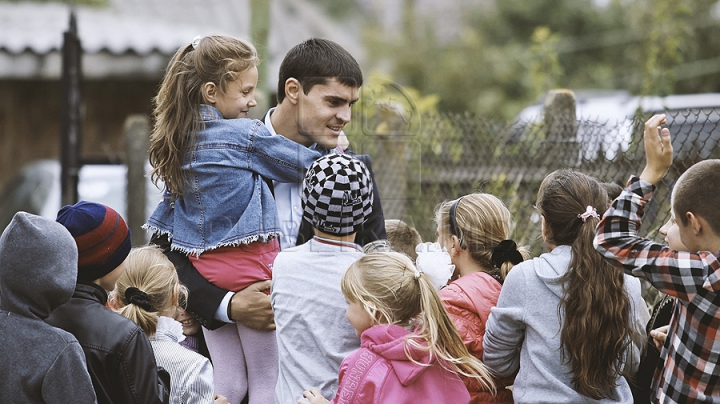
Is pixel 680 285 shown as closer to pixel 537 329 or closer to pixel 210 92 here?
pixel 537 329

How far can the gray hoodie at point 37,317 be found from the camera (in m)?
2.40

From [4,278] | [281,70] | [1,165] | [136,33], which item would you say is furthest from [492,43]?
[4,278]

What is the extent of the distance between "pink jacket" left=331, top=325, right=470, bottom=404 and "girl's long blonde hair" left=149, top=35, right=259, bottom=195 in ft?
3.39

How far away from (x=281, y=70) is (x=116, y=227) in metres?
1.09

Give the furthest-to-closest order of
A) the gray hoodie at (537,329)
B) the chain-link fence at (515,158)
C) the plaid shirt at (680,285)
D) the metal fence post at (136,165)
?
the metal fence post at (136,165) → the chain-link fence at (515,158) → the gray hoodie at (537,329) → the plaid shirt at (680,285)

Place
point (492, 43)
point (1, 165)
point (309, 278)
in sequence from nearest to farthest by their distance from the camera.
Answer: point (309, 278) < point (1, 165) < point (492, 43)

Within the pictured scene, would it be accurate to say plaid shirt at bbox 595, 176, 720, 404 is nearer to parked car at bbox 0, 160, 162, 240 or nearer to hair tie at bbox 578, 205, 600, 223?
hair tie at bbox 578, 205, 600, 223

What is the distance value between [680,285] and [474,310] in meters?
0.82

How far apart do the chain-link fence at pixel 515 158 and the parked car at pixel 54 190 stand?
206 centimetres

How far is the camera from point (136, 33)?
10195 mm

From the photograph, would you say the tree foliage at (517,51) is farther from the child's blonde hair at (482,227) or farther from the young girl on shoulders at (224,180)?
the young girl on shoulders at (224,180)

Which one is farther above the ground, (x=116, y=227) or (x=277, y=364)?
(x=116, y=227)

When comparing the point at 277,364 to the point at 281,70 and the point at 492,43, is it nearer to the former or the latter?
the point at 281,70

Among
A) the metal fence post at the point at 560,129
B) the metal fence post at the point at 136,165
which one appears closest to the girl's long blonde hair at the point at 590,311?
the metal fence post at the point at 560,129
